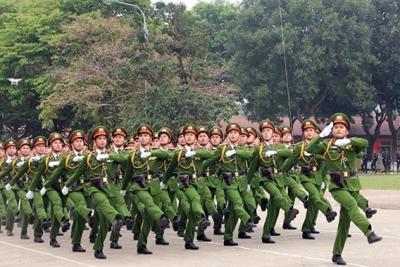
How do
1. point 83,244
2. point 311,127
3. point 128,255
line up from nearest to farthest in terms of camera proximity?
point 128,255 → point 311,127 → point 83,244

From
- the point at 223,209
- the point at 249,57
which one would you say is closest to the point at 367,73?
the point at 249,57

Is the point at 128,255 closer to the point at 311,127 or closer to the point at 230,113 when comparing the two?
the point at 311,127

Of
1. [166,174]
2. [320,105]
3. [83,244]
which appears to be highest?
[320,105]

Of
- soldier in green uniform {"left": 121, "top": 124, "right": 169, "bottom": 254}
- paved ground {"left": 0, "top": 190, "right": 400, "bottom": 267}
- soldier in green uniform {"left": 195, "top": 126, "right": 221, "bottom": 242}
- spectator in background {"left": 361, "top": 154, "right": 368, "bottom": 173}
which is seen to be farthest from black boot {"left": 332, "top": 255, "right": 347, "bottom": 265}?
spectator in background {"left": 361, "top": 154, "right": 368, "bottom": 173}

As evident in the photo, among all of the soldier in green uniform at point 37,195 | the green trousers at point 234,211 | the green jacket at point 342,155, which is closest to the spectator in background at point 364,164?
the soldier in green uniform at point 37,195

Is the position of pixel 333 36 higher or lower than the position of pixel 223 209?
higher

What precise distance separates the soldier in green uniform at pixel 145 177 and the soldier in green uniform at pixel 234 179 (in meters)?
0.85

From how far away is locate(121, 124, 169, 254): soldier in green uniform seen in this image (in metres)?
12.3

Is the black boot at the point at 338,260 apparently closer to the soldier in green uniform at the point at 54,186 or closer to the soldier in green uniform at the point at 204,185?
the soldier in green uniform at the point at 204,185

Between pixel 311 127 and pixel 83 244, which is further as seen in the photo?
pixel 83 244

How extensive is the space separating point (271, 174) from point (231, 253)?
6.47 feet

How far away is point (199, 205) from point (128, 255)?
4.01 feet

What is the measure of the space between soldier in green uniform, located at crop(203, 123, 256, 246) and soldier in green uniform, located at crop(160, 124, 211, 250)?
191 mm

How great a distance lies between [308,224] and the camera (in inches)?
535
